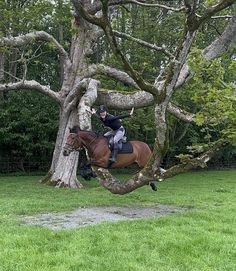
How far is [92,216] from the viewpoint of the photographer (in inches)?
416

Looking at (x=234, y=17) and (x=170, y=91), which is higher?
(x=234, y=17)

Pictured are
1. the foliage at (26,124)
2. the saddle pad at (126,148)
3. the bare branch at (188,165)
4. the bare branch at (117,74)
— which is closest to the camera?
the bare branch at (188,165)

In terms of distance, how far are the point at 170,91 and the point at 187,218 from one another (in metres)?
3.00

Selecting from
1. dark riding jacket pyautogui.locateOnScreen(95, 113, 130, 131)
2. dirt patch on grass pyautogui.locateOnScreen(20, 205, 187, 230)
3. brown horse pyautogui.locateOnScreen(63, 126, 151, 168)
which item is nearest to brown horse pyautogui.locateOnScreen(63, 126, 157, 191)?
brown horse pyautogui.locateOnScreen(63, 126, 151, 168)

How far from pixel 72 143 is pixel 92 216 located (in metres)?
1.87

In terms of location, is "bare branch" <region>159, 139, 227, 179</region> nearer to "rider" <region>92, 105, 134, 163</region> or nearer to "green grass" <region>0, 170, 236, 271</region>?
"green grass" <region>0, 170, 236, 271</region>

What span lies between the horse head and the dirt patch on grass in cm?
158

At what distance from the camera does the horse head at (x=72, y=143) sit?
34.0ft

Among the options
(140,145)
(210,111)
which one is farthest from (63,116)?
(210,111)

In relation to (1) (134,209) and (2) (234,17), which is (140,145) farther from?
(2) (234,17)

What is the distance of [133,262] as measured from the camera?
21.9 feet

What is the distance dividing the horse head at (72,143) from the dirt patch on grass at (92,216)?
1578 millimetres

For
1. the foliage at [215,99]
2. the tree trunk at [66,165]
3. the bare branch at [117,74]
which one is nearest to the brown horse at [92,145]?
the foliage at [215,99]

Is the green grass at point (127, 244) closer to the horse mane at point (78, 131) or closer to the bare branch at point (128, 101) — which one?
the horse mane at point (78, 131)
